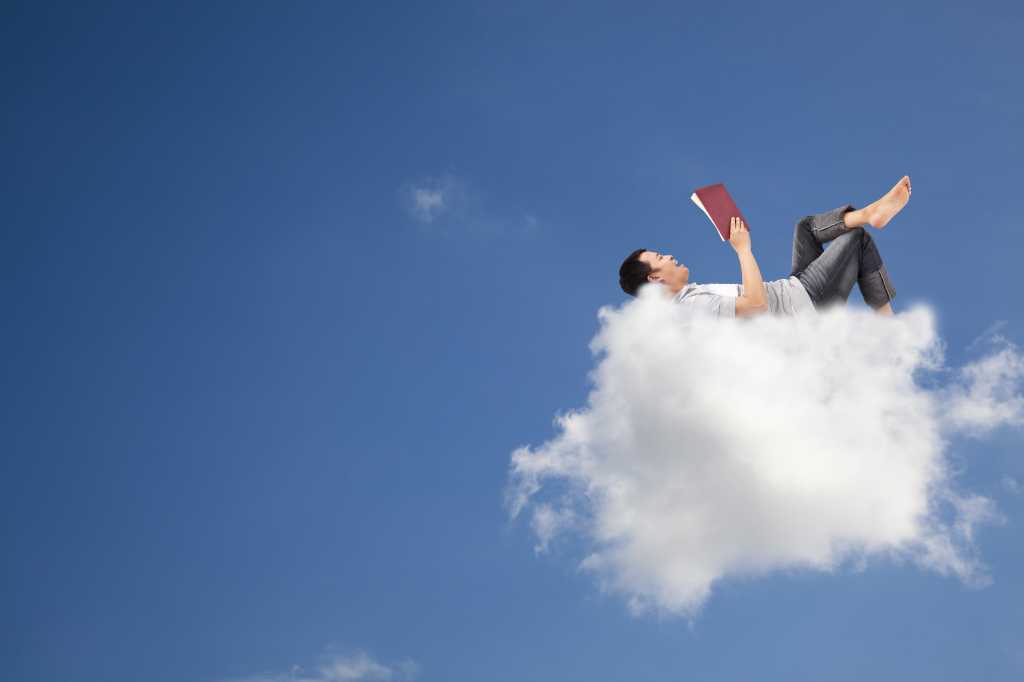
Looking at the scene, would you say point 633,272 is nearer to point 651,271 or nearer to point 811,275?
point 651,271

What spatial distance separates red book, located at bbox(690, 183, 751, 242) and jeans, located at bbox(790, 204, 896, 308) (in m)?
1.01

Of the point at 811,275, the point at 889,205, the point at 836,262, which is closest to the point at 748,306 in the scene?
the point at 811,275

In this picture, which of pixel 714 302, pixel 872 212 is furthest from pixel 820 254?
pixel 714 302

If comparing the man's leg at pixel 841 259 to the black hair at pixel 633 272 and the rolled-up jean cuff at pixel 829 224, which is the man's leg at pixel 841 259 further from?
the black hair at pixel 633 272

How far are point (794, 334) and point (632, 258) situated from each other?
5.39 ft

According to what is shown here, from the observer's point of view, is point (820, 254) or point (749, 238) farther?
point (820, 254)

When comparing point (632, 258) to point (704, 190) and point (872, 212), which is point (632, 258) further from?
point (872, 212)

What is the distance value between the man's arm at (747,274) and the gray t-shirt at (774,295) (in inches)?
9.2

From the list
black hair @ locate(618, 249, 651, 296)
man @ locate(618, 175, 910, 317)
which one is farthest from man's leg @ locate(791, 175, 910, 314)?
black hair @ locate(618, 249, 651, 296)

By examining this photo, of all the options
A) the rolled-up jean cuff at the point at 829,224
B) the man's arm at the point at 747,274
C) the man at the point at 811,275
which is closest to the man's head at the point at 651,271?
the man at the point at 811,275

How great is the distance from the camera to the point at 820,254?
9.65 m

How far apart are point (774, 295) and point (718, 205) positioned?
1.15 m

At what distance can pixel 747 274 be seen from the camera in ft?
29.2

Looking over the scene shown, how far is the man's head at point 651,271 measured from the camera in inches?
373
